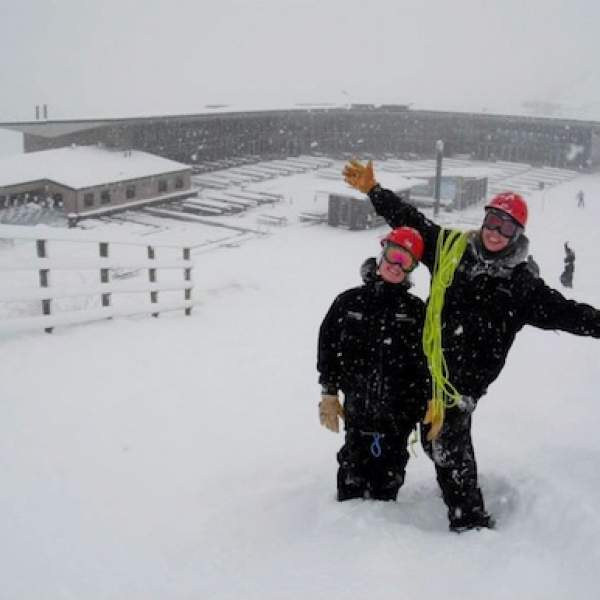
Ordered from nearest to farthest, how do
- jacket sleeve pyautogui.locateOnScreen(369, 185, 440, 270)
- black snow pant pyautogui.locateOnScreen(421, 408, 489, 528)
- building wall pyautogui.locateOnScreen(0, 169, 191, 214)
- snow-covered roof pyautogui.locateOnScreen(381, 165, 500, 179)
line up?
black snow pant pyautogui.locateOnScreen(421, 408, 489, 528) → jacket sleeve pyautogui.locateOnScreen(369, 185, 440, 270) → building wall pyautogui.locateOnScreen(0, 169, 191, 214) → snow-covered roof pyautogui.locateOnScreen(381, 165, 500, 179)

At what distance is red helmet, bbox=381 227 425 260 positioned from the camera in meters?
3.93

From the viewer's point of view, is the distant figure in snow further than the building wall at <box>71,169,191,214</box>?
No

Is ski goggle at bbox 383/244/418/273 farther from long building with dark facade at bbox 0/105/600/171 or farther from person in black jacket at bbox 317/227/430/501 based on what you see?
long building with dark facade at bbox 0/105/600/171

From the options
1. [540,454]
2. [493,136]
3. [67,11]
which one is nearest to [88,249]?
[540,454]

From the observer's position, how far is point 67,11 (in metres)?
163

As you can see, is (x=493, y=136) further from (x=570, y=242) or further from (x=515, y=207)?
(x=515, y=207)

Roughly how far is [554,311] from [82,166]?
29.9 metres

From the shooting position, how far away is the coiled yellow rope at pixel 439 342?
152 inches

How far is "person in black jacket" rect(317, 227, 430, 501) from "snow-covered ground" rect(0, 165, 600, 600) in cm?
26

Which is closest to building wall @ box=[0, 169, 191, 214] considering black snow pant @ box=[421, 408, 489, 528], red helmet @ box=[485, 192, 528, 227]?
black snow pant @ box=[421, 408, 489, 528]

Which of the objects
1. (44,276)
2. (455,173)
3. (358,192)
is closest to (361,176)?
(44,276)

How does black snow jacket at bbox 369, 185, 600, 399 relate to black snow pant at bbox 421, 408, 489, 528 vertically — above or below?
above

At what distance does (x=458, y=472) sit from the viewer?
4016mm

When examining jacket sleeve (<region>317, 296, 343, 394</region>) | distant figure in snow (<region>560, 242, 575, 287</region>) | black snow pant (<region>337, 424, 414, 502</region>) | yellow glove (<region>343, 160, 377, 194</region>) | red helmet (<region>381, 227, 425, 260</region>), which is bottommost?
distant figure in snow (<region>560, 242, 575, 287</region>)
